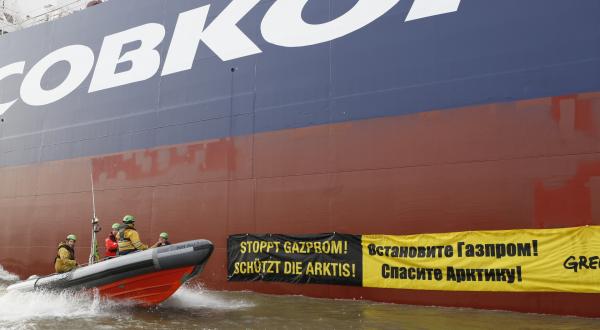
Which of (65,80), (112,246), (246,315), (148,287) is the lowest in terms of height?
(246,315)

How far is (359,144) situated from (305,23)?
2.78 meters

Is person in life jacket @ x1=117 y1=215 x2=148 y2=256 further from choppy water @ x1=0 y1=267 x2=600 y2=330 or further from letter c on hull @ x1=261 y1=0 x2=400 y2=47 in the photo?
letter c on hull @ x1=261 y1=0 x2=400 y2=47

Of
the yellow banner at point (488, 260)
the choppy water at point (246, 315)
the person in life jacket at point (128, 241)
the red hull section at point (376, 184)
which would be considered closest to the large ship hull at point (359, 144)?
the red hull section at point (376, 184)

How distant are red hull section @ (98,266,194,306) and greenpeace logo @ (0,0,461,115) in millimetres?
4936

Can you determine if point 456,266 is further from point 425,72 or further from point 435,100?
point 425,72

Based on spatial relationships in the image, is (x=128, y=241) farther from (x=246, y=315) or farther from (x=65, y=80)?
(x=65, y=80)

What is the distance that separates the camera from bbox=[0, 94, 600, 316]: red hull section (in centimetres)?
723

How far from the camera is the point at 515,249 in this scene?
729 centimetres

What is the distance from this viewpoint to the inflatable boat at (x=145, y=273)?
7660 mm

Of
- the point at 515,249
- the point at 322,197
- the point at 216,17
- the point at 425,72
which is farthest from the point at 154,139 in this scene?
the point at 515,249

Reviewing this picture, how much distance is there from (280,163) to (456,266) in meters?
3.75

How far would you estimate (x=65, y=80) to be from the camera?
1344cm

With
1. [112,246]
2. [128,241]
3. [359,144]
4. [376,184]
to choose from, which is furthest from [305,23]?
[112,246]

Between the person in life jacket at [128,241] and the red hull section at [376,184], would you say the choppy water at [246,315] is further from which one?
the person in life jacket at [128,241]
